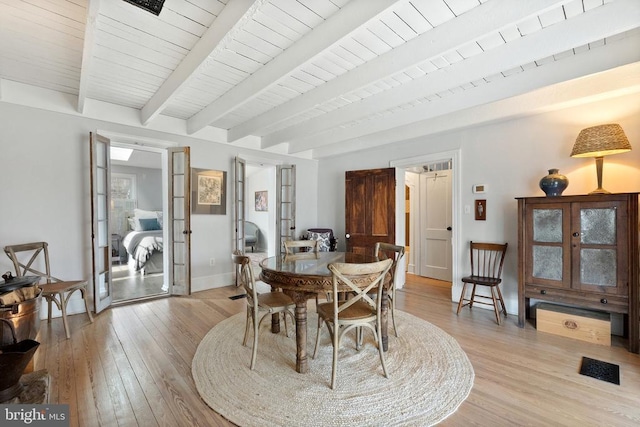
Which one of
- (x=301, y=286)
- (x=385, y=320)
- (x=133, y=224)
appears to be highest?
(x=133, y=224)

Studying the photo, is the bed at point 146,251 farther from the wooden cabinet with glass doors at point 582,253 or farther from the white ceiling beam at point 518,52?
the wooden cabinet with glass doors at point 582,253

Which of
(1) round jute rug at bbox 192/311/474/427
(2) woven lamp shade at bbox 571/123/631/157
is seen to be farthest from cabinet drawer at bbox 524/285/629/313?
(2) woven lamp shade at bbox 571/123/631/157

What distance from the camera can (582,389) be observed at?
6.47ft

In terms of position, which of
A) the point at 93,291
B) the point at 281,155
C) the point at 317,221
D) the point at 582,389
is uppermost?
the point at 281,155

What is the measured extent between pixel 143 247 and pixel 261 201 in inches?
153

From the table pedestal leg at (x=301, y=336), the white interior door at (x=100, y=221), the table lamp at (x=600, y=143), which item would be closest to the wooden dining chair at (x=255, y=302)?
the table pedestal leg at (x=301, y=336)

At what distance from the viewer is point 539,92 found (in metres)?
3.06

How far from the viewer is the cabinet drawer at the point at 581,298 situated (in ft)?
8.46

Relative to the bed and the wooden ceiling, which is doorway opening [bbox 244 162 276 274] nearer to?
the bed

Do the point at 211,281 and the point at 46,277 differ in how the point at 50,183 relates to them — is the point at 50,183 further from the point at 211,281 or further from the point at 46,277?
the point at 211,281

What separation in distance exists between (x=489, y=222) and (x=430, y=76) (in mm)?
2096

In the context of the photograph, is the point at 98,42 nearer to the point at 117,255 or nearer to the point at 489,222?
the point at 489,222

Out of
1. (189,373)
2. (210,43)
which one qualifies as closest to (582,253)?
(189,373)

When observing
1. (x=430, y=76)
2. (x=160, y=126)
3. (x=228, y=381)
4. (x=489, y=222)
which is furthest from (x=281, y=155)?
(x=228, y=381)
